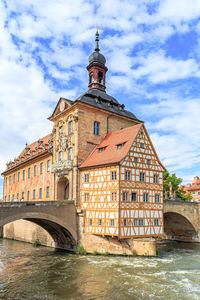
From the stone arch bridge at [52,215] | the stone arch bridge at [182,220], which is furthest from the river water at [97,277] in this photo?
the stone arch bridge at [182,220]

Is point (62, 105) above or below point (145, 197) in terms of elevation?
above

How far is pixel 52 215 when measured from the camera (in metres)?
23.4

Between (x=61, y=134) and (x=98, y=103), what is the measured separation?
494 cm

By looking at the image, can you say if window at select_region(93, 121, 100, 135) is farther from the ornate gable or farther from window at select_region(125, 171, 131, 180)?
window at select_region(125, 171, 131, 180)

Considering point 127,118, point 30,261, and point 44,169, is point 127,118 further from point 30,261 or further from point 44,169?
point 30,261

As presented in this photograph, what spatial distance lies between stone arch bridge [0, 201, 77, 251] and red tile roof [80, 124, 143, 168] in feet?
14.3

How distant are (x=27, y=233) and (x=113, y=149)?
16.9 meters

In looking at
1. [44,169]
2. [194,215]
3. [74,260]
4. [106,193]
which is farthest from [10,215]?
[194,215]

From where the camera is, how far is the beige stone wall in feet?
99.4

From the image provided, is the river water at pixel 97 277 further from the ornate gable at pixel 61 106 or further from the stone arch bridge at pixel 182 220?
the ornate gable at pixel 61 106

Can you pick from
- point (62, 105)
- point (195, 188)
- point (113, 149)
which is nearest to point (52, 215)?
point (113, 149)

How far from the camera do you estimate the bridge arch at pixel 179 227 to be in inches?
1336

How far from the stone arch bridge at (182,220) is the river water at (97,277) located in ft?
28.9

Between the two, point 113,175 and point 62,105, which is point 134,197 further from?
point 62,105
